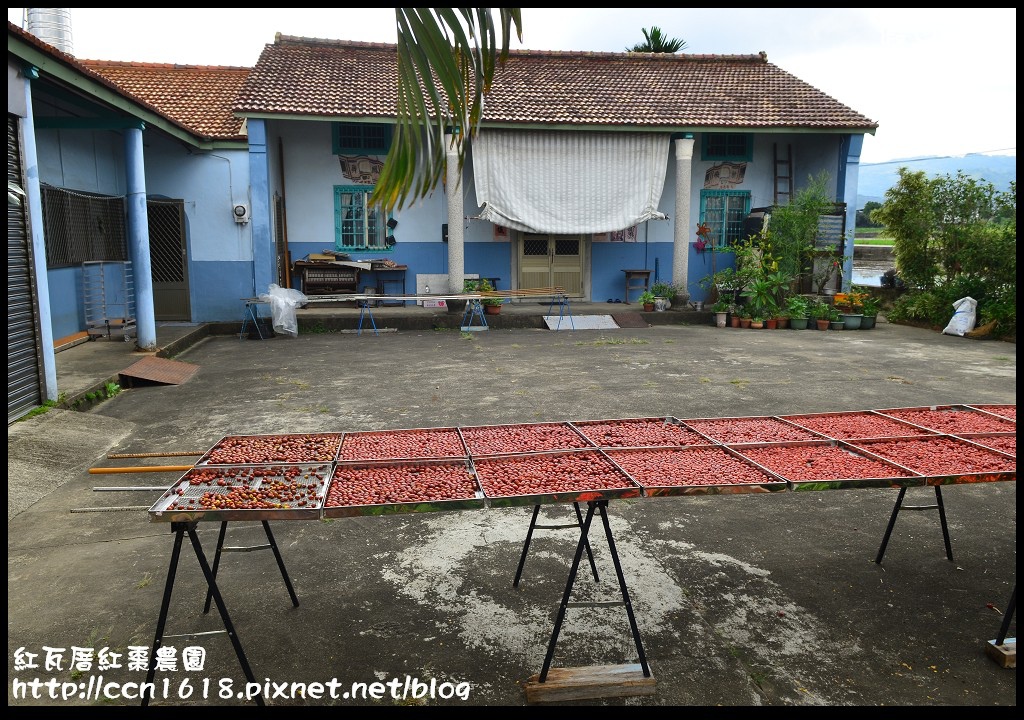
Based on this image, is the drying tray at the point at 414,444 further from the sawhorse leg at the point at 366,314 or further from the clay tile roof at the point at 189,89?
the clay tile roof at the point at 189,89

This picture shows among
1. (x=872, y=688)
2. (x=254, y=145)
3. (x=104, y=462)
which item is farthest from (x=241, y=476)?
(x=254, y=145)

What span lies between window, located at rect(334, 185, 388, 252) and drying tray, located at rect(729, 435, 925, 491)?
13.2m

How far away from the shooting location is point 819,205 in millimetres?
14867

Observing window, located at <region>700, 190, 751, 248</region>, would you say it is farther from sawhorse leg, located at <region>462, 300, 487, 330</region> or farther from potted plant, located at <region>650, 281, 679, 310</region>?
sawhorse leg, located at <region>462, 300, 487, 330</region>

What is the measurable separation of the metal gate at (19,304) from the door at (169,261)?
685cm

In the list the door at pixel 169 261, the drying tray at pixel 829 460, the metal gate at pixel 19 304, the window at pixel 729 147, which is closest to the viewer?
the drying tray at pixel 829 460

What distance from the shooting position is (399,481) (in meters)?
3.30

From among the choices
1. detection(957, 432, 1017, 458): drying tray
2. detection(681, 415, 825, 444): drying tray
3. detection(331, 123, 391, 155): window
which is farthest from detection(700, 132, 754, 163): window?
detection(957, 432, 1017, 458): drying tray

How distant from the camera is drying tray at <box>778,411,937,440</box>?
413 cm

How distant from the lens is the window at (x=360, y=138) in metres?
15.7

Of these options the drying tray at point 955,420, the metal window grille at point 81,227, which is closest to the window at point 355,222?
the metal window grille at point 81,227

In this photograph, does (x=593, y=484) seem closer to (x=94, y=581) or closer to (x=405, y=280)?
(x=94, y=581)

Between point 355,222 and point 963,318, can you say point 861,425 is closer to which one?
point 963,318

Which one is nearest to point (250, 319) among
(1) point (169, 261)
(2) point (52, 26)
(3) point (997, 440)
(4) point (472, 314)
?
(1) point (169, 261)
